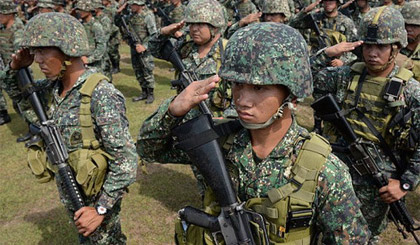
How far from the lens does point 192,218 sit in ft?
6.09

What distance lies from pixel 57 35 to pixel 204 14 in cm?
199

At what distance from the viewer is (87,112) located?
9.09 feet

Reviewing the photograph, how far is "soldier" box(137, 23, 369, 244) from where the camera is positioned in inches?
68.1

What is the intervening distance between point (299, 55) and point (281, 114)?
0.34m

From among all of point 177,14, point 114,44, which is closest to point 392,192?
point 177,14

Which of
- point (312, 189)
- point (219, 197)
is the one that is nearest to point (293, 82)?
point (312, 189)

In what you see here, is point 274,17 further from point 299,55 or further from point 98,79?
point 299,55

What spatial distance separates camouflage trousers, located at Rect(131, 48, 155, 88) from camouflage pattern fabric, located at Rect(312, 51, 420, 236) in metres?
6.15

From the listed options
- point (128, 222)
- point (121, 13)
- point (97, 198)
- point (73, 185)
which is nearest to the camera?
point (73, 185)

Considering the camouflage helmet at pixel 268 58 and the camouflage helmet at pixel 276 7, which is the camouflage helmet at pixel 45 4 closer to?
the camouflage helmet at pixel 276 7

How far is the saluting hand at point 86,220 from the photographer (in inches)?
108

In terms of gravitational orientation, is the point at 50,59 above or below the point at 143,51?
above

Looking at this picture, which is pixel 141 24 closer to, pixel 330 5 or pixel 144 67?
pixel 144 67

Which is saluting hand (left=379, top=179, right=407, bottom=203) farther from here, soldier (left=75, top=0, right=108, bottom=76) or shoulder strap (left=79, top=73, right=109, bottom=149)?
soldier (left=75, top=0, right=108, bottom=76)
